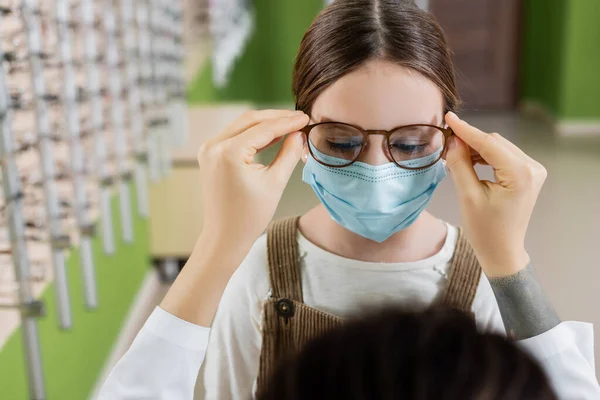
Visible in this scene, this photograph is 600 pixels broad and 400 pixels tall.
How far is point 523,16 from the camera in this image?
7258 mm

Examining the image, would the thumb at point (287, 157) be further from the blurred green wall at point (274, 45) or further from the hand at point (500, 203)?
the blurred green wall at point (274, 45)

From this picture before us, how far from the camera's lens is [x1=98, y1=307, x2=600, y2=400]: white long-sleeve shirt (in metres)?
0.77

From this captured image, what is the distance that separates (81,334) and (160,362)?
4.46 ft

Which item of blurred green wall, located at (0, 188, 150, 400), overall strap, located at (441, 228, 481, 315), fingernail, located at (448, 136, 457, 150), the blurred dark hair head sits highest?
fingernail, located at (448, 136, 457, 150)

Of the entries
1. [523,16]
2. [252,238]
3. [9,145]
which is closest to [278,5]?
[523,16]

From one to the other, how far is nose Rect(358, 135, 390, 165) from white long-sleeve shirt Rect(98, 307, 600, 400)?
31cm

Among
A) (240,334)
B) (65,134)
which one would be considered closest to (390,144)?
(240,334)

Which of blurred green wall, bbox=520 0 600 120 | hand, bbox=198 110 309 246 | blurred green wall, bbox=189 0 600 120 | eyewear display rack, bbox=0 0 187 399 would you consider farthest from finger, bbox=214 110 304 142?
blurred green wall, bbox=520 0 600 120

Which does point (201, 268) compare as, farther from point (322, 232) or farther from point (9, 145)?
point (9, 145)

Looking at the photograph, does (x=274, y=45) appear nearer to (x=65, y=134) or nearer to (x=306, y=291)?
(x=65, y=134)

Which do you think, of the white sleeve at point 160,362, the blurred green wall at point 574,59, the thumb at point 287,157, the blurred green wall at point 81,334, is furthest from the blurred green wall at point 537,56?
the white sleeve at point 160,362

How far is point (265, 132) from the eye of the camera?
82 cm

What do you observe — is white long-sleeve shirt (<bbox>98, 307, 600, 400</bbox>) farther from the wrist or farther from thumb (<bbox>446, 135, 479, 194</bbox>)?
thumb (<bbox>446, 135, 479, 194</bbox>)

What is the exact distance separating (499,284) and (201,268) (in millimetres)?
356
